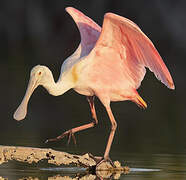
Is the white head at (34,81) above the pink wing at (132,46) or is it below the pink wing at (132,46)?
below

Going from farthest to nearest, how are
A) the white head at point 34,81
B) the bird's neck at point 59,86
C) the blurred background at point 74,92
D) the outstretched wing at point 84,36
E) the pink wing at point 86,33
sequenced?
the blurred background at point 74,92, the pink wing at point 86,33, the outstretched wing at point 84,36, the bird's neck at point 59,86, the white head at point 34,81

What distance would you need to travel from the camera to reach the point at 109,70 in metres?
10.8

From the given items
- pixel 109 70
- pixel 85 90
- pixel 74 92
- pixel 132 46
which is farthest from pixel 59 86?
pixel 74 92

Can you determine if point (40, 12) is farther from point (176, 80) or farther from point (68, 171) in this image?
point (68, 171)

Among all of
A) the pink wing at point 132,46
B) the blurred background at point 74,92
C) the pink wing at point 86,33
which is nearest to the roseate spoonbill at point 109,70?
the pink wing at point 132,46

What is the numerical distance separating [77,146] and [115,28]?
158 centimetres

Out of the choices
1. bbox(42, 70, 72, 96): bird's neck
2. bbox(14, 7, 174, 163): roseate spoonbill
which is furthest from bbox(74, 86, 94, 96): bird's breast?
bbox(42, 70, 72, 96): bird's neck

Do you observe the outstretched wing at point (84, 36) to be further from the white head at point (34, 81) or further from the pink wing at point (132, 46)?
the white head at point (34, 81)

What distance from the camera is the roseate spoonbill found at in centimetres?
1035

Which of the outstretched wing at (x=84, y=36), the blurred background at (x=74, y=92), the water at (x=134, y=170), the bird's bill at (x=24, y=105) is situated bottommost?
the blurred background at (x=74, y=92)

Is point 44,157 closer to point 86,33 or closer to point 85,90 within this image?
point 85,90

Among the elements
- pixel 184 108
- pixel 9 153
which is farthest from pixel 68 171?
pixel 184 108

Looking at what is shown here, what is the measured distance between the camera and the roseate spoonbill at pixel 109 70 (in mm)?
10352

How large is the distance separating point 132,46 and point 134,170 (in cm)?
146
